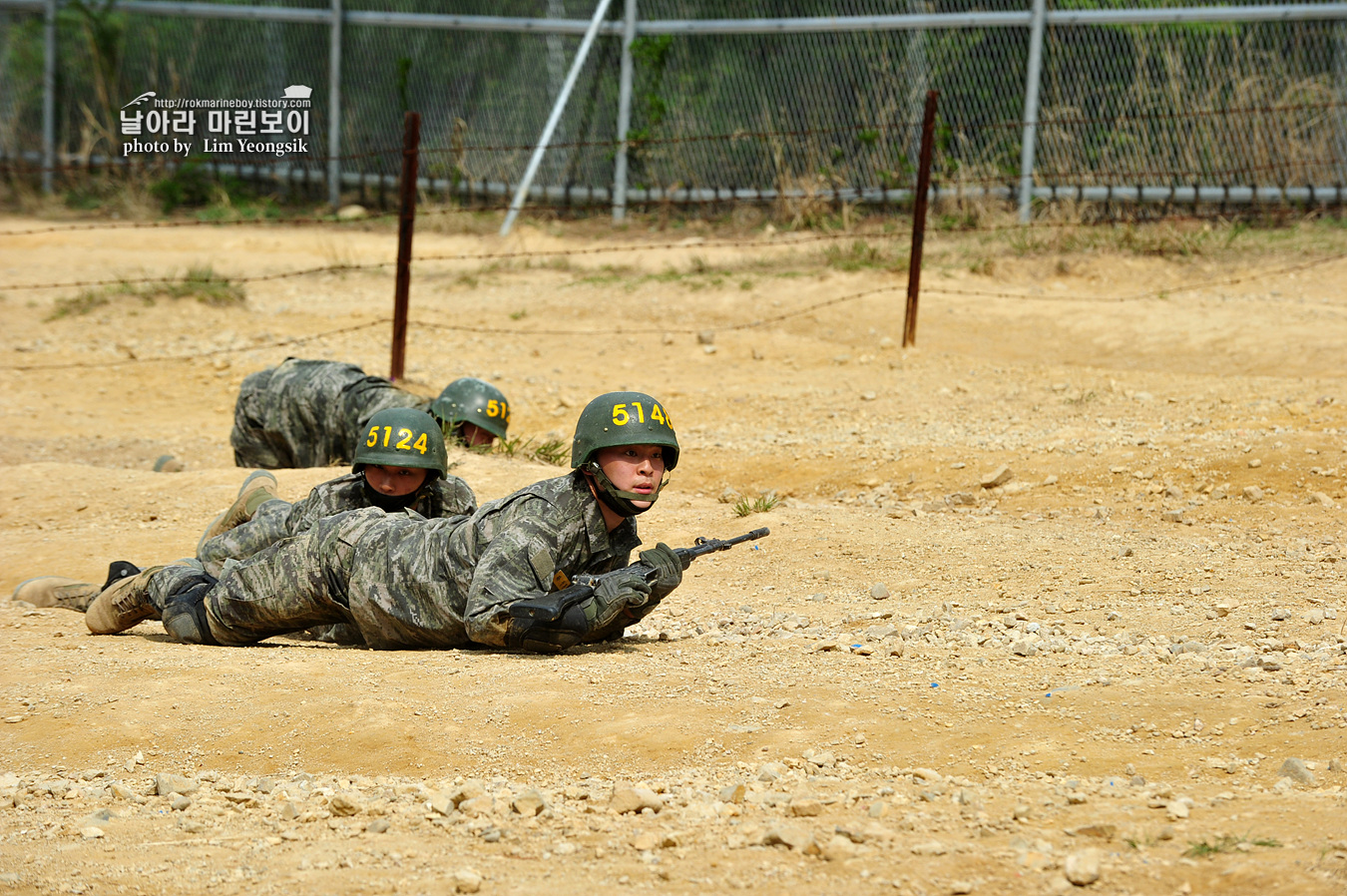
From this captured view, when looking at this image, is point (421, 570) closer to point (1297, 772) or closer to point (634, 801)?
point (634, 801)

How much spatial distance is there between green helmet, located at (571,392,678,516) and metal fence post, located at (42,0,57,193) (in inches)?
620

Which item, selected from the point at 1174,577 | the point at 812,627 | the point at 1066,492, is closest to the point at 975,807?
the point at 812,627

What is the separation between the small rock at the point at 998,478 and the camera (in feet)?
25.6

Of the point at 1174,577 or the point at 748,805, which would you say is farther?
the point at 1174,577

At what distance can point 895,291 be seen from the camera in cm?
1263

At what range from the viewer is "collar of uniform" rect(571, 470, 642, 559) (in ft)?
16.2

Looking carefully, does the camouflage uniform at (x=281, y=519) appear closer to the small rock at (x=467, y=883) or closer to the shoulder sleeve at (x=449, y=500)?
the shoulder sleeve at (x=449, y=500)

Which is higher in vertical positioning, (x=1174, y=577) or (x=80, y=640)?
(x=1174, y=577)

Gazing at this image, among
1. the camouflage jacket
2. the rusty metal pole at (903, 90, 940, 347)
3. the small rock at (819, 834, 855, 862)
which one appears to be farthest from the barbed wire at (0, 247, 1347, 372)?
the small rock at (819, 834, 855, 862)

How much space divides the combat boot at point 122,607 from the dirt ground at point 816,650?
5.6 inches

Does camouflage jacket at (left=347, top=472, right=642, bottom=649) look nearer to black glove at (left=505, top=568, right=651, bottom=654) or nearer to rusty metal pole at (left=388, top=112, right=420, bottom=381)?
black glove at (left=505, top=568, right=651, bottom=654)

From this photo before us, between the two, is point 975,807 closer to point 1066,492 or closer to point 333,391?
point 1066,492

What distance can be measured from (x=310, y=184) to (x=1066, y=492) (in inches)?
503

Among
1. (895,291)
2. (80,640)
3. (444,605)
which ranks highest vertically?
(895,291)
